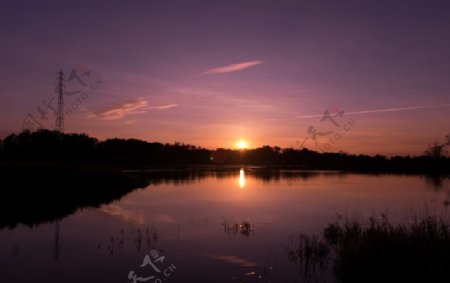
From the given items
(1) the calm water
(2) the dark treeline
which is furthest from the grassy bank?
(2) the dark treeline

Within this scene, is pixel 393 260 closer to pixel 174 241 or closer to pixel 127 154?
pixel 174 241

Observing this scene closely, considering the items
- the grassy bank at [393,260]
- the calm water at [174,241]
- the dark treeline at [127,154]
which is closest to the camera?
the grassy bank at [393,260]

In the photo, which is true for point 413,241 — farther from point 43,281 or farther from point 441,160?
point 441,160

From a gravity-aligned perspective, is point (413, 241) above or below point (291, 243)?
above

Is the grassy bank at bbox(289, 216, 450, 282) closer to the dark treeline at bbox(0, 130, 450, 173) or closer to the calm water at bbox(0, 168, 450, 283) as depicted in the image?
the calm water at bbox(0, 168, 450, 283)

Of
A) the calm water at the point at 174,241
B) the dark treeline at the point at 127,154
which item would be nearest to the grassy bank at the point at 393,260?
the calm water at the point at 174,241

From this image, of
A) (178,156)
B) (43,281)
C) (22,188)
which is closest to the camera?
(43,281)

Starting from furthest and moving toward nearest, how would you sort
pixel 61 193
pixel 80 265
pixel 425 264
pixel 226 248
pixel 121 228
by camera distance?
pixel 61 193 < pixel 121 228 < pixel 226 248 < pixel 80 265 < pixel 425 264

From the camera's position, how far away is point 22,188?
109ft

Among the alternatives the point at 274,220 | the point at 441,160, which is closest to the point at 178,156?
the point at 441,160

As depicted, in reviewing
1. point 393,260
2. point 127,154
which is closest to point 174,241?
point 393,260

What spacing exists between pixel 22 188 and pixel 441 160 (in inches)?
4693

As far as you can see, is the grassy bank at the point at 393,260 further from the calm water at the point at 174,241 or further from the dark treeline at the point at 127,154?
the dark treeline at the point at 127,154

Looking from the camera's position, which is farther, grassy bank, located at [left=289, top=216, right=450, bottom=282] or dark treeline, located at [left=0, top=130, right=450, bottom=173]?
dark treeline, located at [left=0, top=130, right=450, bottom=173]
